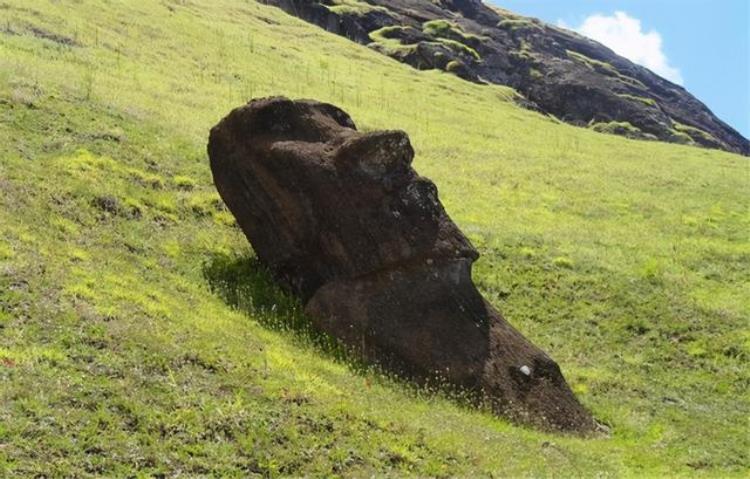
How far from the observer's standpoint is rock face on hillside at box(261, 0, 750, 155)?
116m

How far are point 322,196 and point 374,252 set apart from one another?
7.62 ft

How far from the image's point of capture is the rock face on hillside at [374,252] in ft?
57.3

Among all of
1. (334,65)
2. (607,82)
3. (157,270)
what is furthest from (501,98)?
(157,270)

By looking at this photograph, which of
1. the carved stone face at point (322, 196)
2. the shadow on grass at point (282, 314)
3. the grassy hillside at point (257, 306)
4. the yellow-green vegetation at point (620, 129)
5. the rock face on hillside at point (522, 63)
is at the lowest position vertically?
the shadow on grass at point (282, 314)

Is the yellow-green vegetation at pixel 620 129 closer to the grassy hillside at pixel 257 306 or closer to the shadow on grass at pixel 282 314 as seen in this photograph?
the grassy hillside at pixel 257 306

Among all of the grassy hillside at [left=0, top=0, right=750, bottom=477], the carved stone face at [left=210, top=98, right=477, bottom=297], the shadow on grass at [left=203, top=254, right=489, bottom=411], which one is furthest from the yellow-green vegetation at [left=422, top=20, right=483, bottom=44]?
the shadow on grass at [left=203, top=254, right=489, bottom=411]

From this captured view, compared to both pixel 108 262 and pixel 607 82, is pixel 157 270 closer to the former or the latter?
pixel 108 262

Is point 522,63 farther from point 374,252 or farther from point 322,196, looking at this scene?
point 374,252

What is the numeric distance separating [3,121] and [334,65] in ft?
159

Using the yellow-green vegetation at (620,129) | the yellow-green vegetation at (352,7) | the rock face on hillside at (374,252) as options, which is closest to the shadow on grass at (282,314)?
the rock face on hillside at (374,252)

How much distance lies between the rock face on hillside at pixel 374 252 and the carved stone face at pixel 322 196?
0.03 m

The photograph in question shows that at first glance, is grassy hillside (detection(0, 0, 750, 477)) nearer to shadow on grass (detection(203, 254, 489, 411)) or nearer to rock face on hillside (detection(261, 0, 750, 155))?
shadow on grass (detection(203, 254, 489, 411))

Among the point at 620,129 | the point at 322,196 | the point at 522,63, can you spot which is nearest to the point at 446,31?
the point at 522,63

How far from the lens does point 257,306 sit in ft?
62.6
